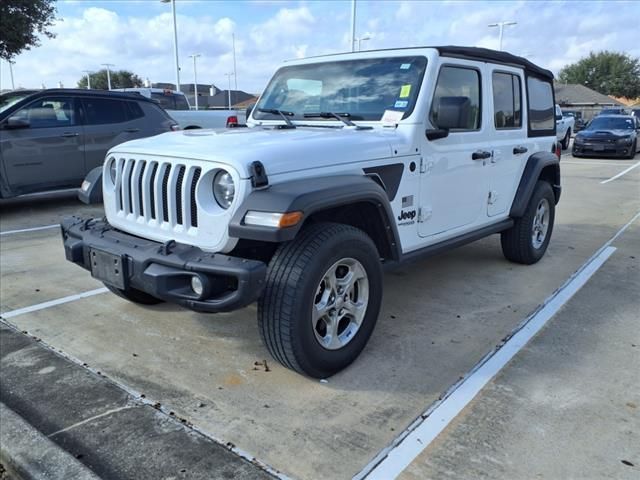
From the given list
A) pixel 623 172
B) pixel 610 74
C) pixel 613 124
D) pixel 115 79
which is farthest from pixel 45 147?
pixel 610 74

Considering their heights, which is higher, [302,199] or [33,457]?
[302,199]

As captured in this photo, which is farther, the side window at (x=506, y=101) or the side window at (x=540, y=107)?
the side window at (x=540, y=107)

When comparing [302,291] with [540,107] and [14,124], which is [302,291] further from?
[14,124]

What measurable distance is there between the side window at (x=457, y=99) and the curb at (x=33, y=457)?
2879 mm

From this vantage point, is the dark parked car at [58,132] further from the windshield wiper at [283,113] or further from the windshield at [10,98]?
the windshield wiper at [283,113]

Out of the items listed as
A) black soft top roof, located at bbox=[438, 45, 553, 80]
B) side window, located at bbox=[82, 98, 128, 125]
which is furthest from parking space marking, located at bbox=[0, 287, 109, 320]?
side window, located at bbox=[82, 98, 128, 125]

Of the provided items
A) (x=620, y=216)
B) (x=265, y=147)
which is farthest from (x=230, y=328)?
(x=620, y=216)

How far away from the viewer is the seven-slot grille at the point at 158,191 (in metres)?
2.88

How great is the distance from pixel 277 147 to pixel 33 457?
6.21 feet

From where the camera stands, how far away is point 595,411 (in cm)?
283

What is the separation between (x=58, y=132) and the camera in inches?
308

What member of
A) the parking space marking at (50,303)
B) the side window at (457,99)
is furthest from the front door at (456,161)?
the parking space marking at (50,303)

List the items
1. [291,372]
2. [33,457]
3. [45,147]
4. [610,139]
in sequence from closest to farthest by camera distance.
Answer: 1. [33,457]
2. [291,372]
3. [45,147]
4. [610,139]

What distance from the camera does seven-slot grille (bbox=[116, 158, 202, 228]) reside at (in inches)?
113
